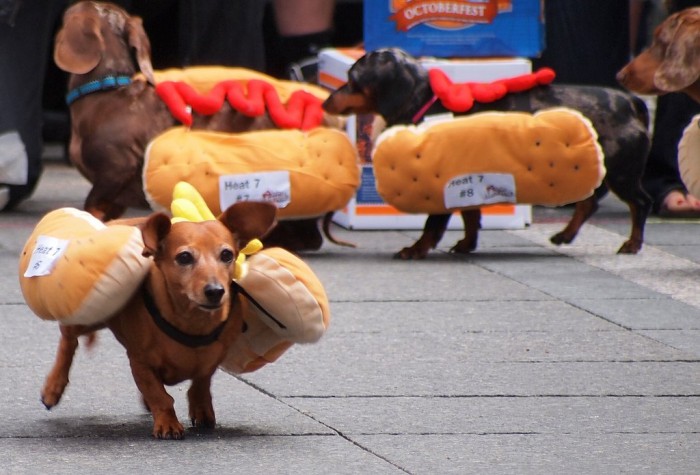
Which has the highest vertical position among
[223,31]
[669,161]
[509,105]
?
Answer: [223,31]

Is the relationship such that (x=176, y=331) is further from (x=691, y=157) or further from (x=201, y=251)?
(x=691, y=157)

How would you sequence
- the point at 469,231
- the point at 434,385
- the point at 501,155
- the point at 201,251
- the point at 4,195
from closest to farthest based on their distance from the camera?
the point at 201,251, the point at 434,385, the point at 501,155, the point at 469,231, the point at 4,195

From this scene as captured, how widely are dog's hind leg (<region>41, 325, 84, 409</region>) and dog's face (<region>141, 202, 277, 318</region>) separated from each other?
1.26 ft

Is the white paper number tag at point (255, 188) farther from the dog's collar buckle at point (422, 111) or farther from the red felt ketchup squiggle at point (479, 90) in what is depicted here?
the red felt ketchup squiggle at point (479, 90)

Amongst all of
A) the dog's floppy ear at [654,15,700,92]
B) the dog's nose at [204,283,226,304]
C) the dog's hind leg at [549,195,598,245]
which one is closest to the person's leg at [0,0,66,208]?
the dog's hind leg at [549,195,598,245]

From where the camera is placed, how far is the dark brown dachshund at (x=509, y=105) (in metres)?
5.91

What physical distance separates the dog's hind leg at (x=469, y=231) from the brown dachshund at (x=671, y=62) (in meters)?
0.85

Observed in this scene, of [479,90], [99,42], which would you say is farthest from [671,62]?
[99,42]

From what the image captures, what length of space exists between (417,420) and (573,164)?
2.37 m

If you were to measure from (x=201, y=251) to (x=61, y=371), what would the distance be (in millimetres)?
594

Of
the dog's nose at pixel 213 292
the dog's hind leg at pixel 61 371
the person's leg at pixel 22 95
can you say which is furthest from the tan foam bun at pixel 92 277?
the person's leg at pixel 22 95

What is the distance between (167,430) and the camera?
333 cm

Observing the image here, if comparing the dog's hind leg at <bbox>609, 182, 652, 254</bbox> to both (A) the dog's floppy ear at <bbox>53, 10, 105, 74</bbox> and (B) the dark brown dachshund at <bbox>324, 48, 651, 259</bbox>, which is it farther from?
(A) the dog's floppy ear at <bbox>53, 10, 105, 74</bbox>

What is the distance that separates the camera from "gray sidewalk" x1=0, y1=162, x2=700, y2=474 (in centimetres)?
324
